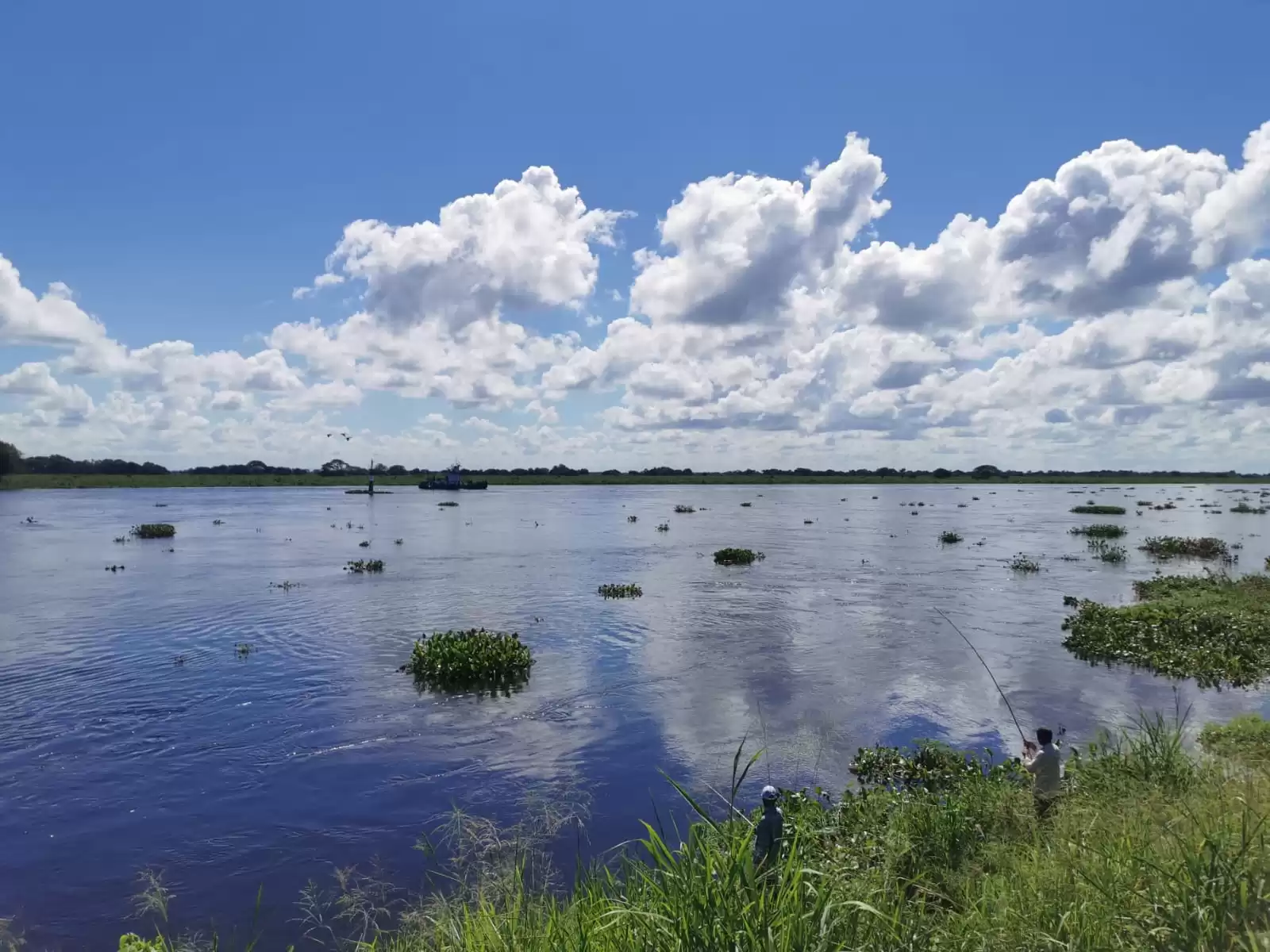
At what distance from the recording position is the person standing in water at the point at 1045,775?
12.3 meters

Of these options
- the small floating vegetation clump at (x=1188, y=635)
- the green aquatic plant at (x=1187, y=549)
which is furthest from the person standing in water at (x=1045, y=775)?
the green aquatic plant at (x=1187, y=549)

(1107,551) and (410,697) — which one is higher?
(1107,551)

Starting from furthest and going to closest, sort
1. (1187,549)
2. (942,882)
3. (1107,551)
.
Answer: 1. (1107,551)
2. (1187,549)
3. (942,882)

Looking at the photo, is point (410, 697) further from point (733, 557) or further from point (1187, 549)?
point (1187, 549)

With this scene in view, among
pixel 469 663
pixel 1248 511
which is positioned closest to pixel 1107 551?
pixel 469 663

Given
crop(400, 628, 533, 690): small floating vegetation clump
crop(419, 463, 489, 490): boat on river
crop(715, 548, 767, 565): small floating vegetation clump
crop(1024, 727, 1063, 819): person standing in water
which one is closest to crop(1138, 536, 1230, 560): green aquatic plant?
crop(715, 548, 767, 565): small floating vegetation clump

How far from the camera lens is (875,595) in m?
42.2

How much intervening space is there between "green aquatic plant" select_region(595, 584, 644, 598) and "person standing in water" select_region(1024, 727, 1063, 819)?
96.9 feet

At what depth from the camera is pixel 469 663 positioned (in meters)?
25.0

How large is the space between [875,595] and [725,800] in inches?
1153

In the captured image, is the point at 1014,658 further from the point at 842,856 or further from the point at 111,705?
the point at 111,705

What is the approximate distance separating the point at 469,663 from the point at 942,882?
58.2ft

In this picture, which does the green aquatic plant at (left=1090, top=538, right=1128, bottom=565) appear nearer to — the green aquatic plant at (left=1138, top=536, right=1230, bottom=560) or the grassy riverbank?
Answer: the green aquatic plant at (left=1138, top=536, right=1230, bottom=560)

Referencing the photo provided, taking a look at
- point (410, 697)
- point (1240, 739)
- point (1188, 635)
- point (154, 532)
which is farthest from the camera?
point (154, 532)
